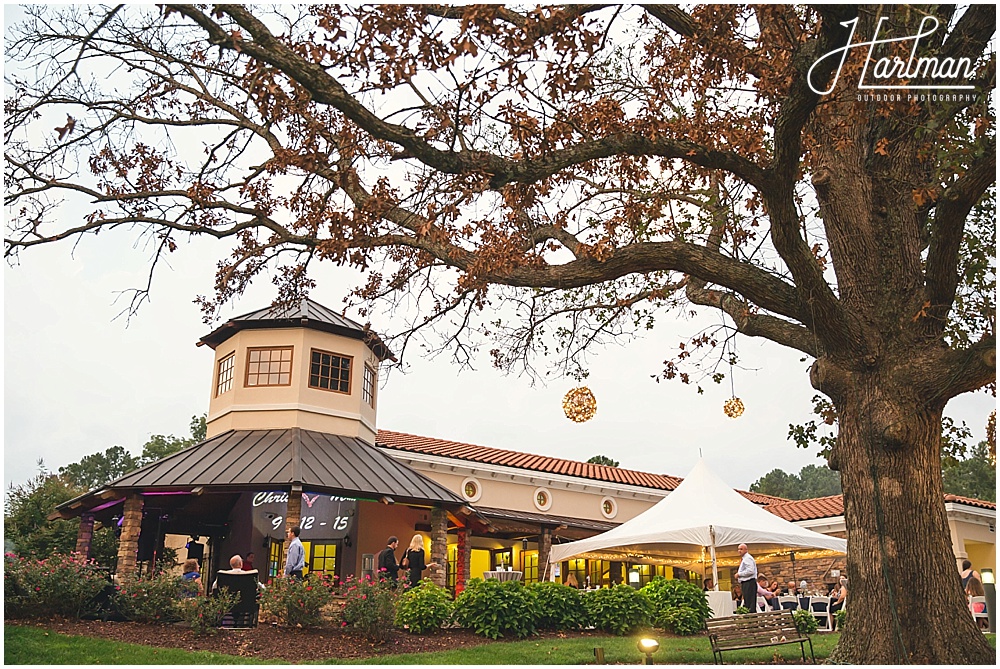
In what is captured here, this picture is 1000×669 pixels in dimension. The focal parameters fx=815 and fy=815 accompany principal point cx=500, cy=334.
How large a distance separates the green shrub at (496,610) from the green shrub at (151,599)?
4171mm

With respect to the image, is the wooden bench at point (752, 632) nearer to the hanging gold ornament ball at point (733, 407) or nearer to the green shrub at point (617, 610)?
the green shrub at point (617, 610)

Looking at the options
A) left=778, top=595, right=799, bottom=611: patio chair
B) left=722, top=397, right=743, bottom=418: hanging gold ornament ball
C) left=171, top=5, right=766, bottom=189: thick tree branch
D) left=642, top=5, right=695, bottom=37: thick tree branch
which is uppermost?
left=642, top=5, right=695, bottom=37: thick tree branch

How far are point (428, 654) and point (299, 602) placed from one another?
7.74 feet

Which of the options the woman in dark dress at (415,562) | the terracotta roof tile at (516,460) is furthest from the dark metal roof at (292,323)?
the woman in dark dress at (415,562)

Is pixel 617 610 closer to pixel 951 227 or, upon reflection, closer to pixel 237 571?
pixel 237 571

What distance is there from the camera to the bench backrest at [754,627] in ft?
32.0

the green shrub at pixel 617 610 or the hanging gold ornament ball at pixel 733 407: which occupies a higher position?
the hanging gold ornament ball at pixel 733 407

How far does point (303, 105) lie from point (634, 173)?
418 cm

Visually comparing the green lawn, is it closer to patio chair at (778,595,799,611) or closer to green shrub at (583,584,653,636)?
green shrub at (583,584,653,636)

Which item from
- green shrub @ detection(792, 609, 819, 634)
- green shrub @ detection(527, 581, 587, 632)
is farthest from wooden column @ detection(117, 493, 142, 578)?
green shrub @ detection(792, 609, 819, 634)

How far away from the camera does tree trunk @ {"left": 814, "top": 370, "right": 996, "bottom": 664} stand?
7789 mm

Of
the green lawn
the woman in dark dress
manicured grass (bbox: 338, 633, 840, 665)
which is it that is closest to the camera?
the green lawn

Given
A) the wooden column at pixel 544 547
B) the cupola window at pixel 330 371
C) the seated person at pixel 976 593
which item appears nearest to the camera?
the seated person at pixel 976 593

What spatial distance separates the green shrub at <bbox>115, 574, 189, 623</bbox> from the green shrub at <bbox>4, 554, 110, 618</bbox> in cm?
59
